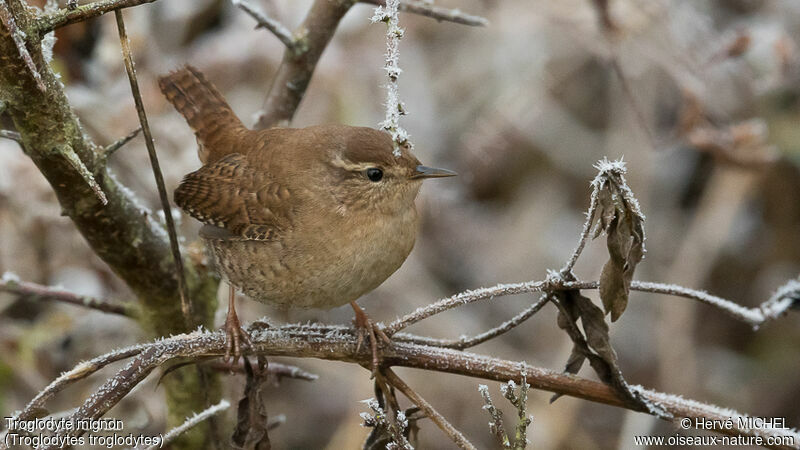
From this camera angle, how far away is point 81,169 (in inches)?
66.1

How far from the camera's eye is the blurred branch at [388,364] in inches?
65.2

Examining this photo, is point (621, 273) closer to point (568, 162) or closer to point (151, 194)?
point (151, 194)

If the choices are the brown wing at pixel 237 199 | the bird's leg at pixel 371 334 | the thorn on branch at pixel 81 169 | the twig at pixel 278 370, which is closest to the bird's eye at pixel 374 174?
the brown wing at pixel 237 199

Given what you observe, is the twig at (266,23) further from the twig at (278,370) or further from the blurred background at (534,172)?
the blurred background at (534,172)

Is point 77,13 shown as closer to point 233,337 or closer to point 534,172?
point 233,337

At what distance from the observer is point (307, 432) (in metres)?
4.42

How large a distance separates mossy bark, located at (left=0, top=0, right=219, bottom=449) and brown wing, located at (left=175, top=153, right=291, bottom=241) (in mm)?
179

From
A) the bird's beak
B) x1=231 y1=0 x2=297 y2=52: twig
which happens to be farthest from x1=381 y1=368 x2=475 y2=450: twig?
x1=231 y1=0 x2=297 y2=52: twig

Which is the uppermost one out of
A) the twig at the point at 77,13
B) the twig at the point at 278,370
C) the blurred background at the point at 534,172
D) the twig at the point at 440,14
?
the blurred background at the point at 534,172

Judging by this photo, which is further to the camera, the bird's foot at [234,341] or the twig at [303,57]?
the twig at [303,57]

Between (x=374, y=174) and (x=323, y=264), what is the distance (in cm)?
34

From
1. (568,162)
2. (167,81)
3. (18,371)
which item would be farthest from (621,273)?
(568,162)

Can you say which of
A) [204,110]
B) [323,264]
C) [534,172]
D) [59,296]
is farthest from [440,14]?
[534,172]

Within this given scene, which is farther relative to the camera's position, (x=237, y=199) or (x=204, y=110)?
(x=204, y=110)
